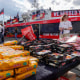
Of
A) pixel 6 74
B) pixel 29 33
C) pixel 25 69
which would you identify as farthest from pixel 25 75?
pixel 29 33

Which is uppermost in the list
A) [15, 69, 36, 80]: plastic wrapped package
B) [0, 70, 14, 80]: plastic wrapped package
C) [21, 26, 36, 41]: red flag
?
[21, 26, 36, 41]: red flag

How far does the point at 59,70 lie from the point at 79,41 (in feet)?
2.83

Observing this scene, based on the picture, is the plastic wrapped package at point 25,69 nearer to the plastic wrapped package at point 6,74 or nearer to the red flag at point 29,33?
the plastic wrapped package at point 6,74

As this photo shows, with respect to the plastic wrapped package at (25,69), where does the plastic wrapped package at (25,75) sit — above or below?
below

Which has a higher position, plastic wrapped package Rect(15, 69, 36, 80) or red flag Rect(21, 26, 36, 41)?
red flag Rect(21, 26, 36, 41)

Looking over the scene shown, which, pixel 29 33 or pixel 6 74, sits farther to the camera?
pixel 29 33

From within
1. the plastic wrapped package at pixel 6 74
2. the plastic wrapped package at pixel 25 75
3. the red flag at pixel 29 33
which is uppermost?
the red flag at pixel 29 33

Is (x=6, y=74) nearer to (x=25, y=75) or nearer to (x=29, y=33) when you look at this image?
(x=25, y=75)

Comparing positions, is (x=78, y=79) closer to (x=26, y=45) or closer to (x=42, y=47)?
(x=42, y=47)

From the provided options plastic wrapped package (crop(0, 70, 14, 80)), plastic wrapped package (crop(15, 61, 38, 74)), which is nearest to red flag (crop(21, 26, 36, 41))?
plastic wrapped package (crop(15, 61, 38, 74))

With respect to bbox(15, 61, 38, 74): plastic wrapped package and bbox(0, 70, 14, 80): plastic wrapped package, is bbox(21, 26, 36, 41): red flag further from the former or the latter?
bbox(0, 70, 14, 80): plastic wrapped package

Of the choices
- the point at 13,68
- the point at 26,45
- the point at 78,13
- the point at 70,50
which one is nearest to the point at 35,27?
the point at 26,45

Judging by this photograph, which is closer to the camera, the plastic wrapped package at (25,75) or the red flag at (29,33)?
the plastic wrapped package at (25,75)

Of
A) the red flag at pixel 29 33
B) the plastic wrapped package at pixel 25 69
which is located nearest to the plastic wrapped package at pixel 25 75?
the plastic wrapped package at pixel 25 69
